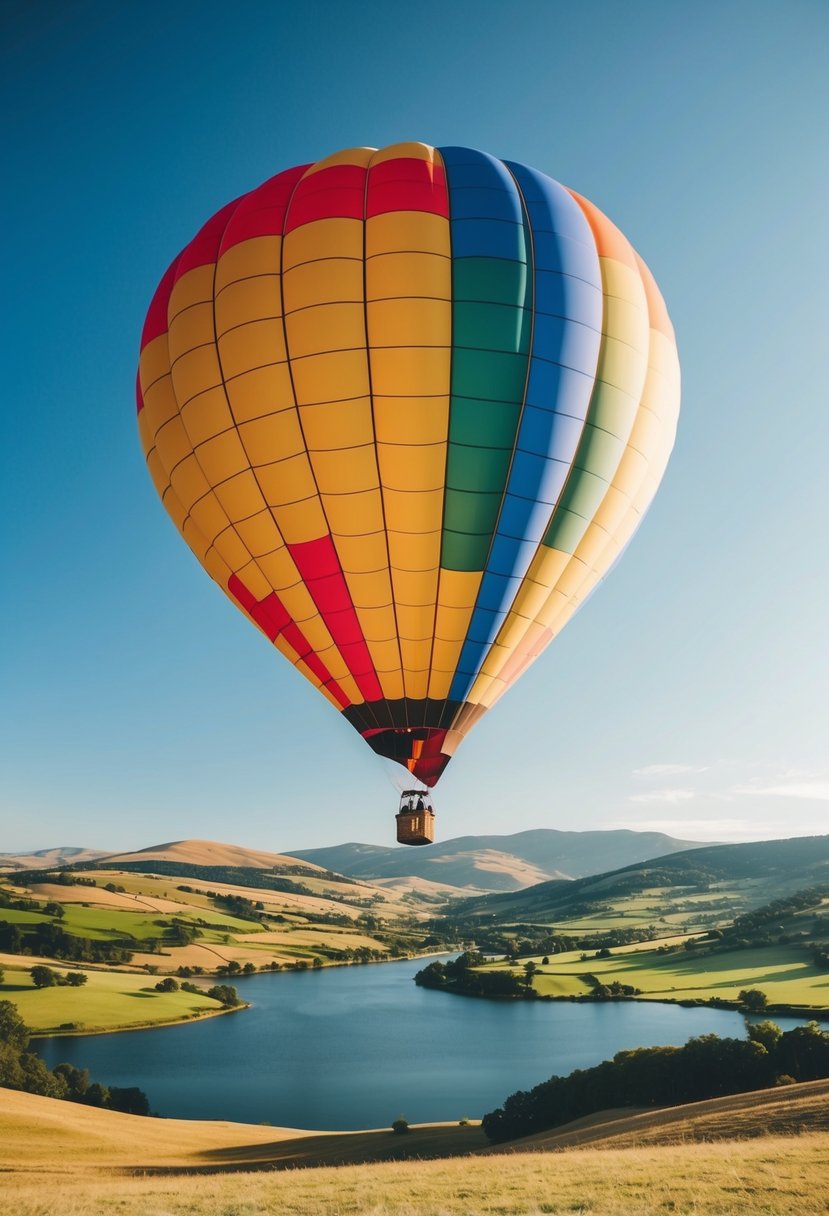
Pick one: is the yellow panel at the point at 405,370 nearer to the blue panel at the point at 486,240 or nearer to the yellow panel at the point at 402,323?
the yellow panel at the point at 402,323

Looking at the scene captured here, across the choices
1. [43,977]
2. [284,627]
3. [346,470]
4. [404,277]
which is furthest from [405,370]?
[43,977]

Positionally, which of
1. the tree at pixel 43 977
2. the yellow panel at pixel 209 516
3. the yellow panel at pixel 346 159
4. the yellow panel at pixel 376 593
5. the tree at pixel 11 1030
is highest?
the yellow panel at pixel 346 159

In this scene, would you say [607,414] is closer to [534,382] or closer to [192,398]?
[534,382]

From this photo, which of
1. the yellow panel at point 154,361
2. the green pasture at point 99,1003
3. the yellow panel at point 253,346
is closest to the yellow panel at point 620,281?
the yellow panel at point 253,346

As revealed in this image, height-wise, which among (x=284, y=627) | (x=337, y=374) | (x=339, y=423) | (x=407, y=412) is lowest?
(x=284, y=627)

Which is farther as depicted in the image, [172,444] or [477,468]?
[172,444]

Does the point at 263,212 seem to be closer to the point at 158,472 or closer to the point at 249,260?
the point at 249,260
